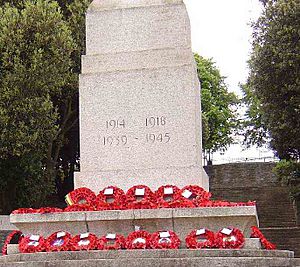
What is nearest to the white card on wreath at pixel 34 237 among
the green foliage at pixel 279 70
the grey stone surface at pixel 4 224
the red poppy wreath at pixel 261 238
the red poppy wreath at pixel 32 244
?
the red poppy wreath at pixel 32 244

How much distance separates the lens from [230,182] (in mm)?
34094

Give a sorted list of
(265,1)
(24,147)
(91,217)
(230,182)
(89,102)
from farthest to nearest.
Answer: (230,182) → (265,1) → (24,147) → (89,102) → (91,217)

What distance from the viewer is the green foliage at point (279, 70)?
20.1 meters

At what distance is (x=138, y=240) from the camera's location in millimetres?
8562

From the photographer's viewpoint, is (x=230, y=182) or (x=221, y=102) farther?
(x=221, y=102)

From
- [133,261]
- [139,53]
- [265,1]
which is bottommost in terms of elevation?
[133,261]

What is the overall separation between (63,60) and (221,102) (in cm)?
2462

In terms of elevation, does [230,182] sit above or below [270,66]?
below

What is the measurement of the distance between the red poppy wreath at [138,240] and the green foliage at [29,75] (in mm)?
11735

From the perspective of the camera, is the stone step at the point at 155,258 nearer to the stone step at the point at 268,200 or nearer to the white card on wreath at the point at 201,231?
the white card on wreath at the point at 201,231

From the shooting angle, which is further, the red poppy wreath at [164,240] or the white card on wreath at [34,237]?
the white card on wreath at [34,237]

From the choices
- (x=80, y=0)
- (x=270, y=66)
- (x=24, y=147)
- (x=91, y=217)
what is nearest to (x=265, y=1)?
(x=270, y=66)

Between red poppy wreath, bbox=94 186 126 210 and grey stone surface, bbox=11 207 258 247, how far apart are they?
49 centimetres

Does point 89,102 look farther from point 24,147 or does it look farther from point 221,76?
point 221,76
